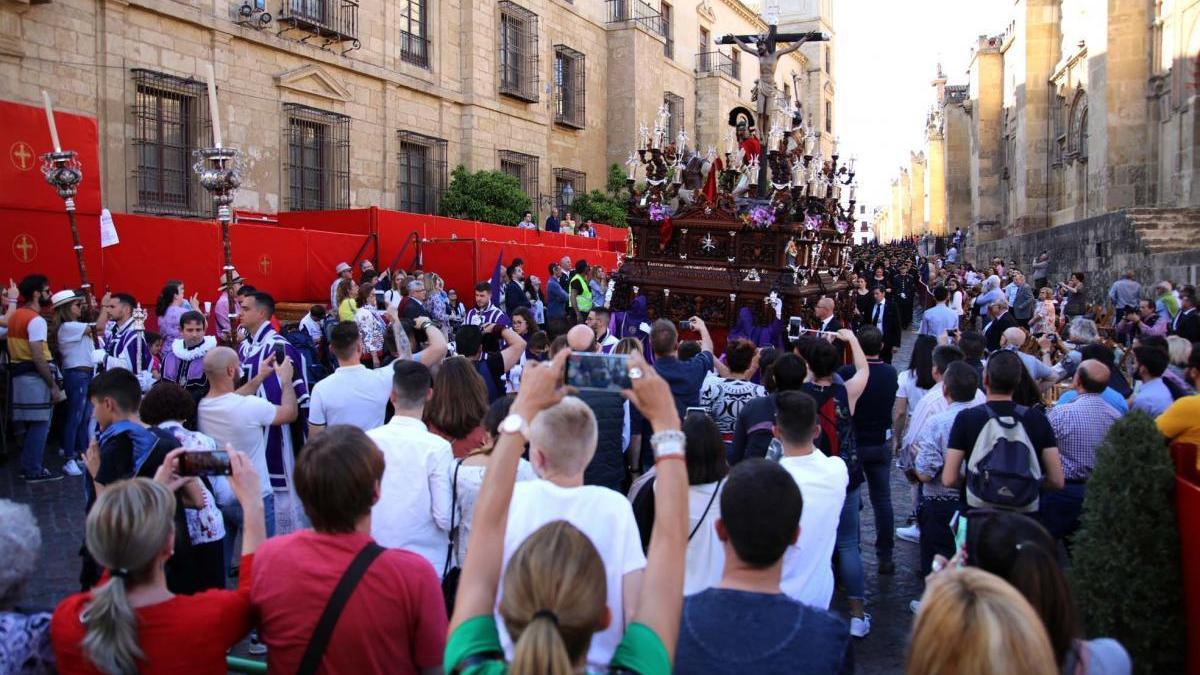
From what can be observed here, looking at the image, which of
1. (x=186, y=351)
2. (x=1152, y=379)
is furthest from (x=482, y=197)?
(x=1152, y=379)

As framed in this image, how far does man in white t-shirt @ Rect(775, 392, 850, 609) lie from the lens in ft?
12.6

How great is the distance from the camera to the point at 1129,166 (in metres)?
22.8

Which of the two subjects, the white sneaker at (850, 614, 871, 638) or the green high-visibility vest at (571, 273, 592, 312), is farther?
the green high-visibility vest at (571, 273, 592, 312)

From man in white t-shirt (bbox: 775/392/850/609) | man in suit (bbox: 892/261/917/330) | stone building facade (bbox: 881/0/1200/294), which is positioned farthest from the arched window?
man in white t-shirt (bbox: 775/392/850/609)

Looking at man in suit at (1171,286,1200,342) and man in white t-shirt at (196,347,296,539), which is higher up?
man in suit at (1171,286,1200,342)

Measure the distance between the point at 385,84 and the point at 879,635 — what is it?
18.9m

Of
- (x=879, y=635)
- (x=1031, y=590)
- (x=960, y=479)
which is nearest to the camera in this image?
(x=1031, y=590)

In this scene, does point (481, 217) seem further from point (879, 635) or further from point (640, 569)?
point (640, 569)

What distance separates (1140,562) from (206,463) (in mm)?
3848

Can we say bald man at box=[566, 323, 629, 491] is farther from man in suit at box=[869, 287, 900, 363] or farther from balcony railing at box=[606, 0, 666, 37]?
balcony railing at box=[606, 0, 666, 37]

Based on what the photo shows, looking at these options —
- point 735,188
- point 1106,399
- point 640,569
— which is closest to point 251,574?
point 640,569

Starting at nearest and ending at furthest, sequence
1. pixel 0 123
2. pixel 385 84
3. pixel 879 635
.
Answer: pixel 879 635, pixel 0 123, pixel 385 84

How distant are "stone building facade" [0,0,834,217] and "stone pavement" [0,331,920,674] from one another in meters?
8.20

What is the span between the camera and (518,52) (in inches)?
1037
